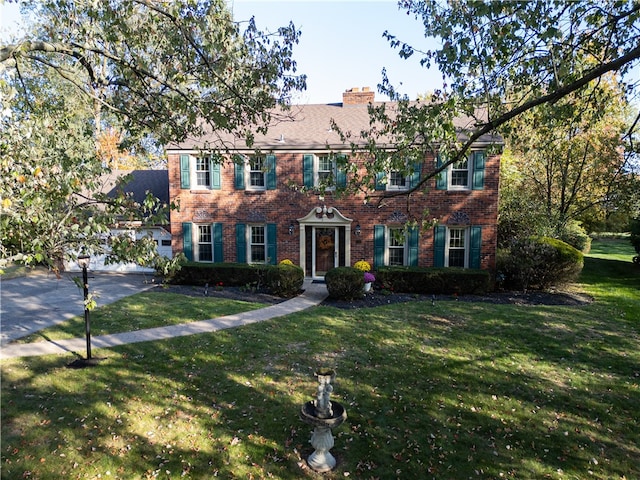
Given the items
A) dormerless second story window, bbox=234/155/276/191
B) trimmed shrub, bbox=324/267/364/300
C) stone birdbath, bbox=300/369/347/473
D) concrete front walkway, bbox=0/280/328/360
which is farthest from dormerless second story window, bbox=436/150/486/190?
stone birdbath, bbox=300/369/347/473

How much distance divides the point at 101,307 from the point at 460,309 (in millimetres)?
10254

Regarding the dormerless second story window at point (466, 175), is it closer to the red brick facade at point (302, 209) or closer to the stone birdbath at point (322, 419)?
the red brick facade at point (302, 209)

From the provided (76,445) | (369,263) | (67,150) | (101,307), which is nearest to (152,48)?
(67,150)

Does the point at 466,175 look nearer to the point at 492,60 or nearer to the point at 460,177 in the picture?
the point at 460,177

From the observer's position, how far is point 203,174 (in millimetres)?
15844

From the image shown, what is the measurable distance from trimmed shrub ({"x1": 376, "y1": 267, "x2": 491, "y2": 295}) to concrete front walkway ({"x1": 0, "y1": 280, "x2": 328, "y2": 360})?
10.2ft

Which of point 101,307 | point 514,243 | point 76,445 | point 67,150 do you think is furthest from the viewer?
point 514,243

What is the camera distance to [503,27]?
17.1ft

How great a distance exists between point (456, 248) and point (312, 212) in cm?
567

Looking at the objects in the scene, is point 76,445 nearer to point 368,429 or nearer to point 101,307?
point 368,429

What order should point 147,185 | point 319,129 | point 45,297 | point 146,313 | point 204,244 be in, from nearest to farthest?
1. point 146,313
2. point 45,297
3. point 204,244
4. point 319,129
5. point 147,185

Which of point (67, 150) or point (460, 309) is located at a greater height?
point (67, 150)

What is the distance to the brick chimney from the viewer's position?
17828 mm

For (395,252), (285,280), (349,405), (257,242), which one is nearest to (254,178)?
(257,242)
